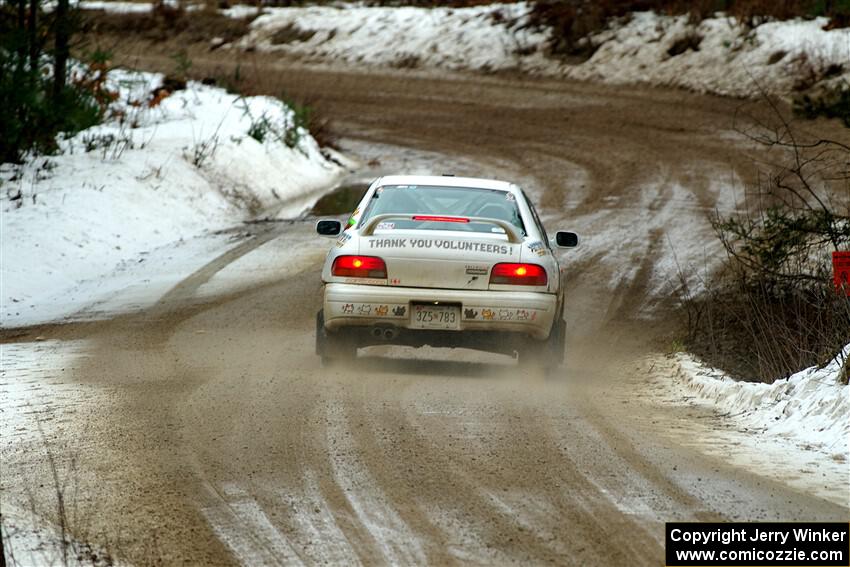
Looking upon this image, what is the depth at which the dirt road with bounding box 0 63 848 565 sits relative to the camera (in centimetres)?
641

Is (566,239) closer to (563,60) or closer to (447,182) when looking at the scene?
(447,182)

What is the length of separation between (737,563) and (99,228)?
45.3ft

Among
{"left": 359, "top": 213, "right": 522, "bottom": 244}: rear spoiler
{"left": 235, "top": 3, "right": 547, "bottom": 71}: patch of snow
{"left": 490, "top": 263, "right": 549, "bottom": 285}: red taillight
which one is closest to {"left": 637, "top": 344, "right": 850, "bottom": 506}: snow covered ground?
{"left": 490, "top": 263, "right": 549, "bottom": 285}: red taillight

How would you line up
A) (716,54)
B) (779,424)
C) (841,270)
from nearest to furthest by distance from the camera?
(779,424) → (841,270) → (716,54)

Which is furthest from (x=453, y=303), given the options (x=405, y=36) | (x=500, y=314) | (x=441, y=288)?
(x=405, y=36)

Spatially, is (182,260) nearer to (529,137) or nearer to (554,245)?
(554,245)

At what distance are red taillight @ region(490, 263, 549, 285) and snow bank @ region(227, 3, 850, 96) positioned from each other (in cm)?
1771

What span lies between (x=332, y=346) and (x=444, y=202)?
1574 mm

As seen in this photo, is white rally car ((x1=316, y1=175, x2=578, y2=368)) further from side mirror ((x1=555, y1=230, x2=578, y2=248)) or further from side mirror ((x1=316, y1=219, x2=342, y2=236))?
side mirror ((x1=555, y1=230, x2=578, y2=248))

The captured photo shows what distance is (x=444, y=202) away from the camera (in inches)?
457

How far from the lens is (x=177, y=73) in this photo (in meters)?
28.1

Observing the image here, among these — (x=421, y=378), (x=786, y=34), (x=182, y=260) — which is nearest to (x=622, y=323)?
(x=421, y=378)

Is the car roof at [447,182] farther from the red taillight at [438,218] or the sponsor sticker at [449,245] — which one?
the sponsor sticker at [449,245]

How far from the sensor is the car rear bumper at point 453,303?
1055 centimetres
